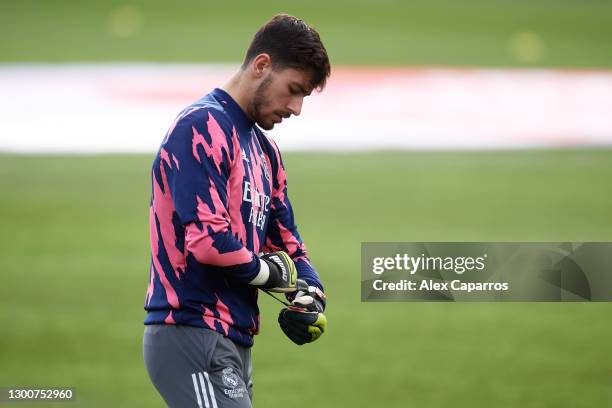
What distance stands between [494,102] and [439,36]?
16.3 ft

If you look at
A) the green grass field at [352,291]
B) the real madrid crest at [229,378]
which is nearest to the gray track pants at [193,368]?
the real madrid crest at [229,378]

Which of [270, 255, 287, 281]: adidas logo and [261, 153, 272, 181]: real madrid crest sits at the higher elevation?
[261, 153, 272, 181]: real madrid crest

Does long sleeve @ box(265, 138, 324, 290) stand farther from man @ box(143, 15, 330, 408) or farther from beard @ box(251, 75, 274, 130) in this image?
beard @ box(251, 75, 274, 130)

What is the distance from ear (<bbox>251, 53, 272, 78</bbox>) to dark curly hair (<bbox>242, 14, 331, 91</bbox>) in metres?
0.02

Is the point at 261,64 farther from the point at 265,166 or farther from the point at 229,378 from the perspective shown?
the point at 229,378

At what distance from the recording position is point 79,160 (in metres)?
15.5

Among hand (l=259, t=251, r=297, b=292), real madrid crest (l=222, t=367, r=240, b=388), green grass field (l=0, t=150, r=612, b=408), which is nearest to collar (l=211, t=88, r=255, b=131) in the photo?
hand (l=259, t=251, r=297, b=292)

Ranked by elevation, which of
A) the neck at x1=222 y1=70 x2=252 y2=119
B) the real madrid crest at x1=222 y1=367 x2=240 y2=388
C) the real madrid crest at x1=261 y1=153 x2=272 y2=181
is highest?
Answer: the neck at x1=222 y1=70 x2=252 y2=119

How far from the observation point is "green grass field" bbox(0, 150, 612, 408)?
25.1 ft

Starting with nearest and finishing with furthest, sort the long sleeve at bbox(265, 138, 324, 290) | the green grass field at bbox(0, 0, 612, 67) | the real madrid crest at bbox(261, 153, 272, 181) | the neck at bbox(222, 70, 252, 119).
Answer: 1. the neck at bbox(222, 70, 252, 119)
2. the real madrid crest at bbox(261, 153, 272, 181)
3. the long sleeve at bbox(265, 138, 324, 290)
4. the green grass field at bbox(0, 0, 612, 67)

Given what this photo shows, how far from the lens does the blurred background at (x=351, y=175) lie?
8016 mm

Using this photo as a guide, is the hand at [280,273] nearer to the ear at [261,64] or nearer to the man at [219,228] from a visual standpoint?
the man at [219,228]

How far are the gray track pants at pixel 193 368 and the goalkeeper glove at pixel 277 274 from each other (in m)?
0.28

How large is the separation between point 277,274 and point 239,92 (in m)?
0.79
